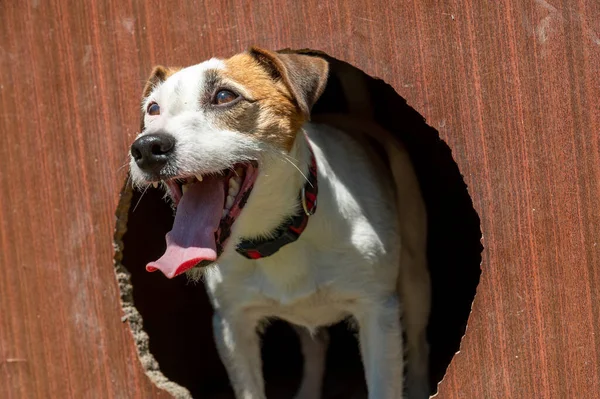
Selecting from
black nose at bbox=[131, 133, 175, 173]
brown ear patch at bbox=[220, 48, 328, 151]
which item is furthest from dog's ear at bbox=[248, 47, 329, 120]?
black nose at bbox=[131, 133, 175, 173]

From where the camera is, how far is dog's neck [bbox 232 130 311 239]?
2.33 meters

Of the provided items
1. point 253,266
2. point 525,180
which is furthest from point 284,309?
point 525,180

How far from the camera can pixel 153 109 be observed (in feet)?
7.91

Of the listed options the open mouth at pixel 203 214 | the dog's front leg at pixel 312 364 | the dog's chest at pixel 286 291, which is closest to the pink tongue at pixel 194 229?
the open mouth at pixel 203 214

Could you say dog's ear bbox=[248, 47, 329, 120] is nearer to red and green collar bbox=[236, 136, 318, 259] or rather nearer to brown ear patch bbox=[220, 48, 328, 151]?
brown ear patch bbox=[220, 48, 328, 151]

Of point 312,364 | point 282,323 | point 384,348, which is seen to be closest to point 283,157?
point 384,348

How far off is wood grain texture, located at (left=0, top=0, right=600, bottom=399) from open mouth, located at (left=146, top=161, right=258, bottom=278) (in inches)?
15.2

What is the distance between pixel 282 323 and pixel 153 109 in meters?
1.45

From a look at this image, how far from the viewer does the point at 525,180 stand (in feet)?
6.97

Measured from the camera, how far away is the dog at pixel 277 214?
86.7 inches

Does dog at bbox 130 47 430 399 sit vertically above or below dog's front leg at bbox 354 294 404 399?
above

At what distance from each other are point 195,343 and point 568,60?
176cm

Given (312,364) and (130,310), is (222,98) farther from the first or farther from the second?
(312,364)

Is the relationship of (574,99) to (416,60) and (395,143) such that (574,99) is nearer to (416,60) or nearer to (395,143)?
(416,60)
